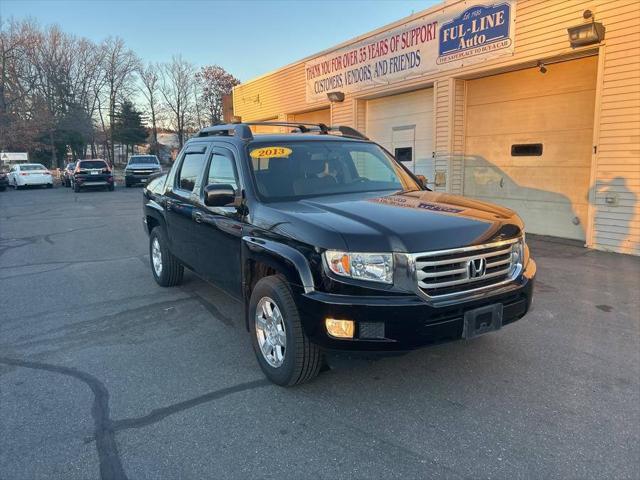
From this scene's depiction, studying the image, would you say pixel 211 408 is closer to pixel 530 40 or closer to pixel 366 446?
pixel 366 446

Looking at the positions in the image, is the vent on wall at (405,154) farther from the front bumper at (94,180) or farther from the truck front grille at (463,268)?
the front bumper at (94,180)

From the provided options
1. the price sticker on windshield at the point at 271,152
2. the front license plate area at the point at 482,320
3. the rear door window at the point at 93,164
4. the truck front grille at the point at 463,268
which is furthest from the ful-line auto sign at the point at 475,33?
the rear door window at the point at 93,164

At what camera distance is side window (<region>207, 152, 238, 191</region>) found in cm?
420

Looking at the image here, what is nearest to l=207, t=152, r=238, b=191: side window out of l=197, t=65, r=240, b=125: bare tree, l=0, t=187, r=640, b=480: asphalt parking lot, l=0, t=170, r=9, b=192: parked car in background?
l=0, t=187, r=640, b=480: asphalt parking lot

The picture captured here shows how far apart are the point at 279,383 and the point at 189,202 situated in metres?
2.37

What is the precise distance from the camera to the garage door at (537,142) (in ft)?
28.5

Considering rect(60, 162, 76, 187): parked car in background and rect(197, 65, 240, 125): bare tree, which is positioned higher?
rect(197, 65, 240, 125): bare tree

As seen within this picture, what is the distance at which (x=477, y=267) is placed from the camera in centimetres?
314

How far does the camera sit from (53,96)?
49.5 meters

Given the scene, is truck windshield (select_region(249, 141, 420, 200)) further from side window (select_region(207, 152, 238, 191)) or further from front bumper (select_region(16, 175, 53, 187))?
front bumper (select_region(16, 175, 53, 187))

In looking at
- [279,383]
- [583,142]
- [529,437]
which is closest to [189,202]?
[279,383]

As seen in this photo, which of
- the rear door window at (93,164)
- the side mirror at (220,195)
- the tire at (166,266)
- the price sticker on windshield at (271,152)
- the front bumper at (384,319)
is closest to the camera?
the front bumper at (384,319)

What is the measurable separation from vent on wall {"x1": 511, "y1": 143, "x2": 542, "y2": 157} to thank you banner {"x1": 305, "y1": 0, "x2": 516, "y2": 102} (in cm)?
182

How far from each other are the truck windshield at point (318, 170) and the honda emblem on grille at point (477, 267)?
4.57ft
